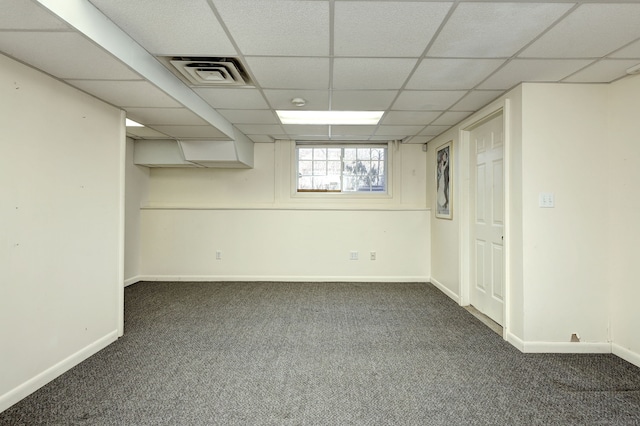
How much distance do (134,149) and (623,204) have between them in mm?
5561

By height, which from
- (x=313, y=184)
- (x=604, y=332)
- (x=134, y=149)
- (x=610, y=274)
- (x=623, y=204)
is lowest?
(x=604, y=332)

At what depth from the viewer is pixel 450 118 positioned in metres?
3.64

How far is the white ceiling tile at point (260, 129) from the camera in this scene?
4027 millimetres

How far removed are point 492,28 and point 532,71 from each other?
2.71 ft

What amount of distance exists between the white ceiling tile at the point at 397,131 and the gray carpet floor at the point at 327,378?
7.43 feet

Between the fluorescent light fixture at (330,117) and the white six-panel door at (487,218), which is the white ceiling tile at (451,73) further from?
the fluorescent light fixture at (330,117)

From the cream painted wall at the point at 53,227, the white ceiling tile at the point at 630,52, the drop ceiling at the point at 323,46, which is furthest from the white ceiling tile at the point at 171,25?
the white ceiling tile at the point at 630,52

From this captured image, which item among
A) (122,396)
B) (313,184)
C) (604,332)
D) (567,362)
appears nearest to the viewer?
(122,396)

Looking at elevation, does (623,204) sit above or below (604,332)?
above

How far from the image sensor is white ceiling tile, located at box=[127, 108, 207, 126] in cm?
287

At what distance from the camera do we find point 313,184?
5246 mm

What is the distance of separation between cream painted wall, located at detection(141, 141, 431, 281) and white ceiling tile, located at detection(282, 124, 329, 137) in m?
0.73

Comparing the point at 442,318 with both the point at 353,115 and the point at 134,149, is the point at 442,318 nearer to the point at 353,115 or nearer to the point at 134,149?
the point at 353,115

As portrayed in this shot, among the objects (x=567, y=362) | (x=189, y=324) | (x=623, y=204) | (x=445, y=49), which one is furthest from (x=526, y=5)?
(x=189, y=324)
